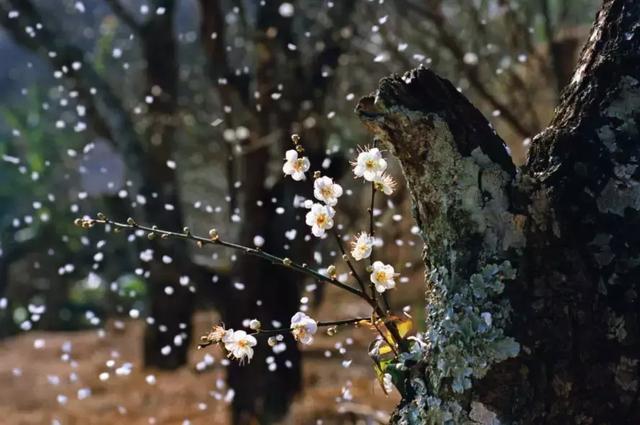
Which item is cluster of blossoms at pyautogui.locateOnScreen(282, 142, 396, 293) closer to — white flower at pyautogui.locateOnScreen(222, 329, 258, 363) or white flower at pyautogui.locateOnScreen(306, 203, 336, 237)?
white flower at pyautogui.locateOnScreen(306, 203, 336, 237)

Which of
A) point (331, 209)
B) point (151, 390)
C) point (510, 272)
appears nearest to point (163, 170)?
point (151, 390)

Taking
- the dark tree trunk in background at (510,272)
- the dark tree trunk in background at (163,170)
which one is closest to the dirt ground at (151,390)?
the dark tree trunk in background at (163,170)

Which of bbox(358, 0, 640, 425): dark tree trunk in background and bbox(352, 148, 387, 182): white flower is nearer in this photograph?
bbox(358, 0, 640, 425): dark tree trunk in background

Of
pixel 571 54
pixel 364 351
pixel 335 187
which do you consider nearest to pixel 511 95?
pixel 571 54

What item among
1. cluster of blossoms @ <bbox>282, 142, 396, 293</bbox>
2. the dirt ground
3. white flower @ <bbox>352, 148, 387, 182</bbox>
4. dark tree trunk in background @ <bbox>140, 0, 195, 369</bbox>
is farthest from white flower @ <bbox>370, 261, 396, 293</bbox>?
dark tree trunk in background @ <bbox>140, 0, 195, 369</bbox>

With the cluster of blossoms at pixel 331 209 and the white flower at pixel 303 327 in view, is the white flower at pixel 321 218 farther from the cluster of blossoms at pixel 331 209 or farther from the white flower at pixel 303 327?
the white flower at pixel 303 327

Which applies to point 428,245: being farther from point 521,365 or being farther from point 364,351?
point 364,351

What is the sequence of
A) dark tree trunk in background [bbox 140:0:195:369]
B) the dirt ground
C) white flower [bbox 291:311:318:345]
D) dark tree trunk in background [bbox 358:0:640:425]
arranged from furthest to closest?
dark tree trunk in background [bbox 140:0:195:369] < the dirt ground < white flower [bbox 291:311:318:345] < dark tree trunk in background [bbox 358:0:640:425]
